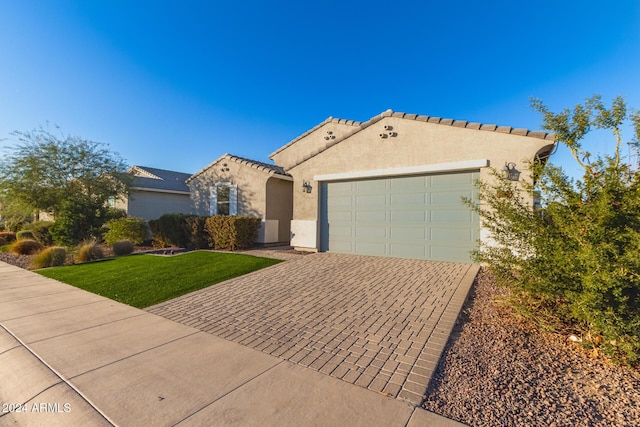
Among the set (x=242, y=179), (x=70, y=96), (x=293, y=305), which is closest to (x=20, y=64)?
(x=70, y=96)

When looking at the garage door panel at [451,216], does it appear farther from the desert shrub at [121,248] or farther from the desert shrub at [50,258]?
the desert shrub at [50,258]

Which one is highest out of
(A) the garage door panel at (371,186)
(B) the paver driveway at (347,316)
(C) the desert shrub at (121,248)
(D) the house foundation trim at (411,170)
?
(D) the house foundation trim at (411,170)

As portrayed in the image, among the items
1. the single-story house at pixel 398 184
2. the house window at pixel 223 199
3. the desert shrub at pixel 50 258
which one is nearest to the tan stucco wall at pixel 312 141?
the house window at pixel 223 199

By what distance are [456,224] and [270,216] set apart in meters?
8.14

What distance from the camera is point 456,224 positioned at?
29.4 ft

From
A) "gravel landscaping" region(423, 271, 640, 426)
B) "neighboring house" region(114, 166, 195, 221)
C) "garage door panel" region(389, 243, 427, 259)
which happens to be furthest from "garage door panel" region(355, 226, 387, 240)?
"neighboring house" region(114, 166, 195, 221)

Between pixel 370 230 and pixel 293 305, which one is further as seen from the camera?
pixel 370 230

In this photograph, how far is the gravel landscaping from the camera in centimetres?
240

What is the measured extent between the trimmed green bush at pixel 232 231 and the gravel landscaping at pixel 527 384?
9753 mm

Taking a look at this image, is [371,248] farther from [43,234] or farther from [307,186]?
[43,234]

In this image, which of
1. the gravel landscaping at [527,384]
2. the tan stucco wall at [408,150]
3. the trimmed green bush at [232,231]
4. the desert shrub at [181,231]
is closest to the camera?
the gravel landscaping at [527,384]

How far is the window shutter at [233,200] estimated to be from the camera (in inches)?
567

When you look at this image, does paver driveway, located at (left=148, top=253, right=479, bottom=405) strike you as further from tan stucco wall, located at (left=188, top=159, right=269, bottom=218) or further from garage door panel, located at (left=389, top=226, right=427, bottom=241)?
tan stucco wall, located at (left=188, top=159, right=269, bottom=218)

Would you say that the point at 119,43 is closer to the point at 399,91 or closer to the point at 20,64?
the point at 20,64
